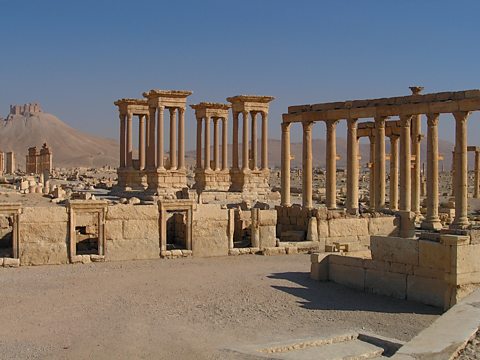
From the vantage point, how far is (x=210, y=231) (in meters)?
20.9

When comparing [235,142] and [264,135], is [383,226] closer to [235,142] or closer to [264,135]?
[264,135]

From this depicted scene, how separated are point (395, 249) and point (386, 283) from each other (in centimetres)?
80

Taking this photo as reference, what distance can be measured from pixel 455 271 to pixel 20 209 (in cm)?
1155

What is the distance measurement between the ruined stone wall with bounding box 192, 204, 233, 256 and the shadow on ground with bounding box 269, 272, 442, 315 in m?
4.78

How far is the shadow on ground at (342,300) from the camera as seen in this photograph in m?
13.6

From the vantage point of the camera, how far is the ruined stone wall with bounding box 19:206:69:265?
60.8 ft

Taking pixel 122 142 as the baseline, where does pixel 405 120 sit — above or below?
below

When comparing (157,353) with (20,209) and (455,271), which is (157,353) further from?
(20,209)

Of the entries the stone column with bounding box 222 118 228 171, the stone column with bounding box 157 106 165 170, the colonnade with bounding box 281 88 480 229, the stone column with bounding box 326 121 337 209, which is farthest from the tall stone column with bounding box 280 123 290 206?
the stone column with bounding box 222 118 228 171

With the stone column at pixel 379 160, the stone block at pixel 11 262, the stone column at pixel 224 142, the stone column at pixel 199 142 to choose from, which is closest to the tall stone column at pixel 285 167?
the stone column at pixel 379 160

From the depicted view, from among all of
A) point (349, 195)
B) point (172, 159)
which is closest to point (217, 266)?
point (349, 195)

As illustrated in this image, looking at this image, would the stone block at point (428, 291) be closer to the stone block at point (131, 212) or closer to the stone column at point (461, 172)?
the stone block at point (131, 212)

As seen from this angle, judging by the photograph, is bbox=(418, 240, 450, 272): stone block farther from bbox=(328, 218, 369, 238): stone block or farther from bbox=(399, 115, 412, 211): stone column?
bbox=(399, 115, 412, 211): stone column

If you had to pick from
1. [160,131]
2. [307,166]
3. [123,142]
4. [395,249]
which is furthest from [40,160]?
[395,249]
